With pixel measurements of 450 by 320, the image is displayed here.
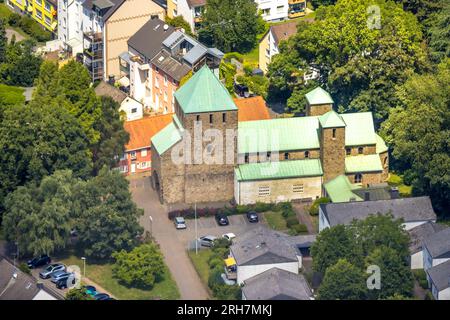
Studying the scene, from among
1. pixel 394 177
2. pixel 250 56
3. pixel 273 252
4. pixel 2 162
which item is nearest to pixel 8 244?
pixel 2 162

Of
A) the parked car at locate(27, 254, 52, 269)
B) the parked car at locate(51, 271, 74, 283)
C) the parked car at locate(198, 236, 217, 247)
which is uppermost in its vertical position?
the parked car at locate(198, 236, 217, 247)

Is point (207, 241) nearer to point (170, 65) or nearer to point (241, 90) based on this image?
point (170, 65)

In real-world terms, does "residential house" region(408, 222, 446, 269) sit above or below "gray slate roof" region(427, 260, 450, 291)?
above

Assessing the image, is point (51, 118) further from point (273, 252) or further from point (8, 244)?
point (273, 252)

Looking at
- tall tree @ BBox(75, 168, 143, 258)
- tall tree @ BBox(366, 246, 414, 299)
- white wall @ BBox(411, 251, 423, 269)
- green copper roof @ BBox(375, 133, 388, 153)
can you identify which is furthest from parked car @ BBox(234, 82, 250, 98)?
tall tree @ BBox(366, 246, 414, 299)

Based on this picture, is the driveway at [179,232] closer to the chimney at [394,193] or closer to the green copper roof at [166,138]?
the green copper roof at [166,138]

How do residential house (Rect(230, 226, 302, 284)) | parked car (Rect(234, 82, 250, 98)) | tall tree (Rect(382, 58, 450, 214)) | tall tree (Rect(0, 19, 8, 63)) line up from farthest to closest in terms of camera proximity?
tall tree (Rect(0, 19, 8, 63))
parked car (Rect(234, 82, 250, 98))
tall tree (Rect(382, 58, 450, 214))
residential house (Rect(230, 226, 302, 284))

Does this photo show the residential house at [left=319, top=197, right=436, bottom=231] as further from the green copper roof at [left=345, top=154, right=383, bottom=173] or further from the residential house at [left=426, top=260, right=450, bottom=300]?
the green copper roof at [left=345, top=154, right=383, bottom=173]
